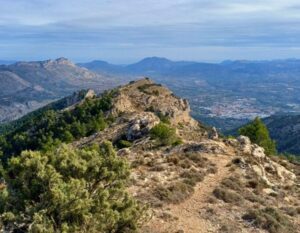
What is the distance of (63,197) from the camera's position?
898 inches

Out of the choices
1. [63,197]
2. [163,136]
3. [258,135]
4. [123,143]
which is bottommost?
[258,135]

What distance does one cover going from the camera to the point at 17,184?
24.3 metres

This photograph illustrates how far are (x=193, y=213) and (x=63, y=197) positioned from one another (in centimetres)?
1390

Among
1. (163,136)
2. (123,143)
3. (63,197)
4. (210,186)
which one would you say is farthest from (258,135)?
(63,197)

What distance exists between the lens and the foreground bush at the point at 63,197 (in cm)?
2300

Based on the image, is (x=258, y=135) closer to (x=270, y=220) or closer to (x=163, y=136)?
(x=163, y=136)

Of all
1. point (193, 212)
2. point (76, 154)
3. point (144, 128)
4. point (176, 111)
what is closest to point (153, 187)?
point (193, 212)

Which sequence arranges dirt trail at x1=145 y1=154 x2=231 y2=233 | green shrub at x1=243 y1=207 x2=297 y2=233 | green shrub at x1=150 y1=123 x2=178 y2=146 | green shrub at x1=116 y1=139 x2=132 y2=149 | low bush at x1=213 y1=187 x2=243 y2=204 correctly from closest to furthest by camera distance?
dirt trail at x1=145 y1=154 x2=231 y2=233
green shrub at x1=243 y1=207 x2=297 y2=233
low bush at x1=213 y1=187 x2=243 y2=204
green shrub at x1=150 y1=123 x2=178 y2=146
green shrub at x1=116 y1=139 x2=132 y2=149

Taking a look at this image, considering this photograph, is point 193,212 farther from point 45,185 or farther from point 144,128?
point 144,128

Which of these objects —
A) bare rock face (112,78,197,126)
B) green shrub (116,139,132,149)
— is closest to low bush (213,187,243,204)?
green shrub (116,139,132,149)

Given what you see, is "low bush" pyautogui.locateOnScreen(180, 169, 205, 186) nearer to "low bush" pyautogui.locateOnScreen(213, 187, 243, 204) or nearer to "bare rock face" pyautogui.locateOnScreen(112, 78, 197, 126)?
"low bush" pyautogui.locateOnScreen(213, 187, 243, 204)

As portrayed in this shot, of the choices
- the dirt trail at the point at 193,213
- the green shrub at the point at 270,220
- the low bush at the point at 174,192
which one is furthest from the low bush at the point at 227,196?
the green shrub at the point at 270,220

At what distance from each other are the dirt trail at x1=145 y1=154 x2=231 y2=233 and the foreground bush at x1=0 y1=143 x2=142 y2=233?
191 inches

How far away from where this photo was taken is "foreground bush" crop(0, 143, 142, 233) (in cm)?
2300
